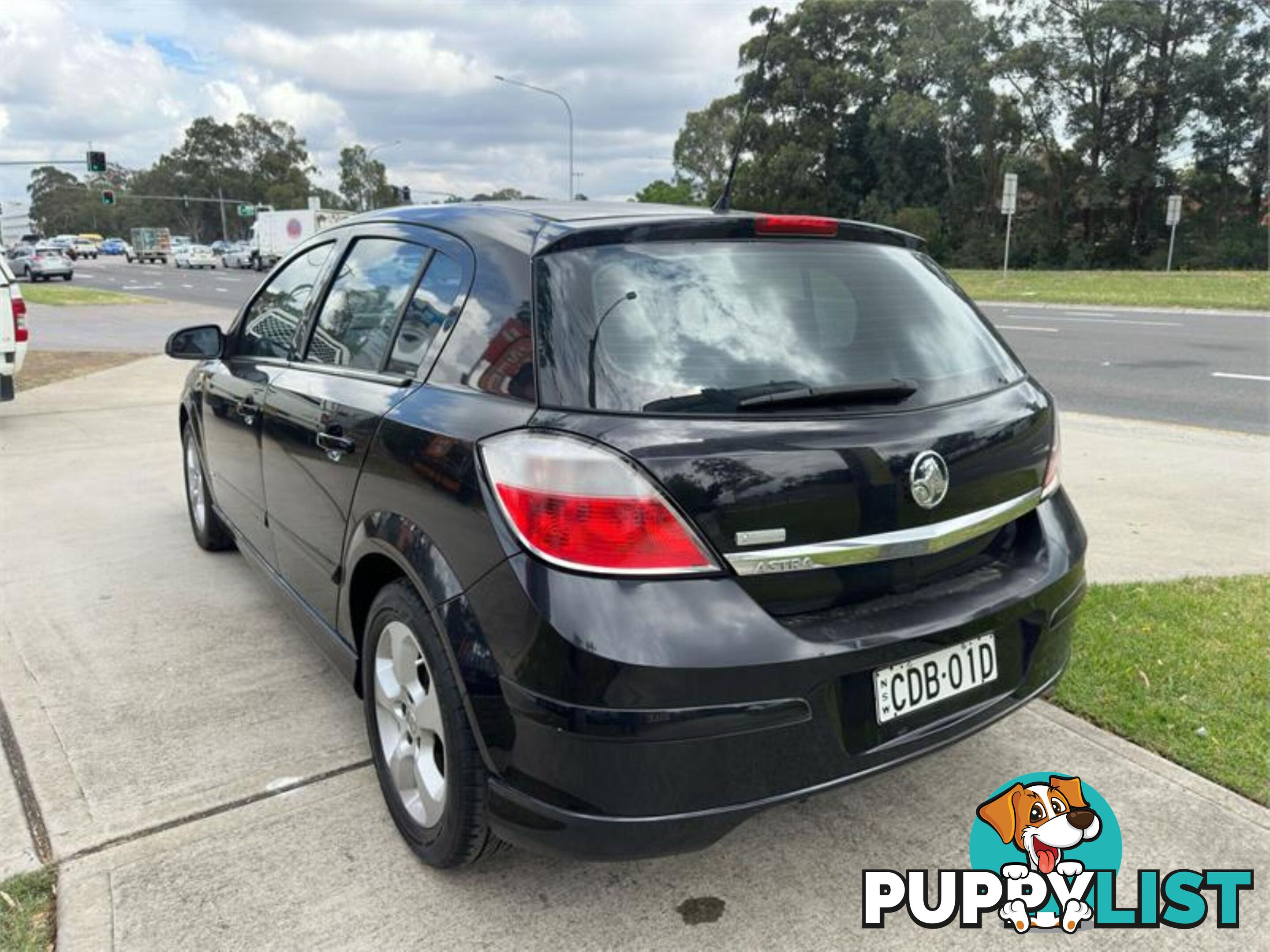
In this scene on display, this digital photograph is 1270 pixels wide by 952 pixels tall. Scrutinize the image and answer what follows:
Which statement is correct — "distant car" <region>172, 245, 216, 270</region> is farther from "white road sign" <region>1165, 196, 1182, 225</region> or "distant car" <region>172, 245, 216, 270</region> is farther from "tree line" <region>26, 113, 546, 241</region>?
"white road sign" <region>1165, 196, 1182, 225</region>

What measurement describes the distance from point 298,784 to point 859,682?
1.74 m

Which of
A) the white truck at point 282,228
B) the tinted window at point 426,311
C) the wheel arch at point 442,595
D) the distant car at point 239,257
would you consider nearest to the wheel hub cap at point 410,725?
the wheel arch at point 442,595

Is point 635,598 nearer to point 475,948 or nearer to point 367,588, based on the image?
point 475,948

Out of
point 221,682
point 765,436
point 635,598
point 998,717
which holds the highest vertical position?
point 765,436

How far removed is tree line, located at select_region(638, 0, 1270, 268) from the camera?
1613 inches

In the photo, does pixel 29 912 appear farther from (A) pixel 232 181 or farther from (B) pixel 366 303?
(A) pixel 232 181

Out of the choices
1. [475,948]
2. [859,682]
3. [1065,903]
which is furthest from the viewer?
[1065,903]

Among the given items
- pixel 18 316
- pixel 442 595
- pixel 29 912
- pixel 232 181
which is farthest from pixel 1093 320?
pixel 232 181

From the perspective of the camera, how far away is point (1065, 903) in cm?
238

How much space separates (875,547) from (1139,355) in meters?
12.6

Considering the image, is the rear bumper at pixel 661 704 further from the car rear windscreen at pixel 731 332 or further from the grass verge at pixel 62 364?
the grass verge at pixel 62 364

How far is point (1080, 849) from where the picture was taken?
8.44ft

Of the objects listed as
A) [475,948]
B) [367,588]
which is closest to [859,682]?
[475,948]

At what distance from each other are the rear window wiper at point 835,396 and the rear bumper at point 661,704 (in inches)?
16.5
